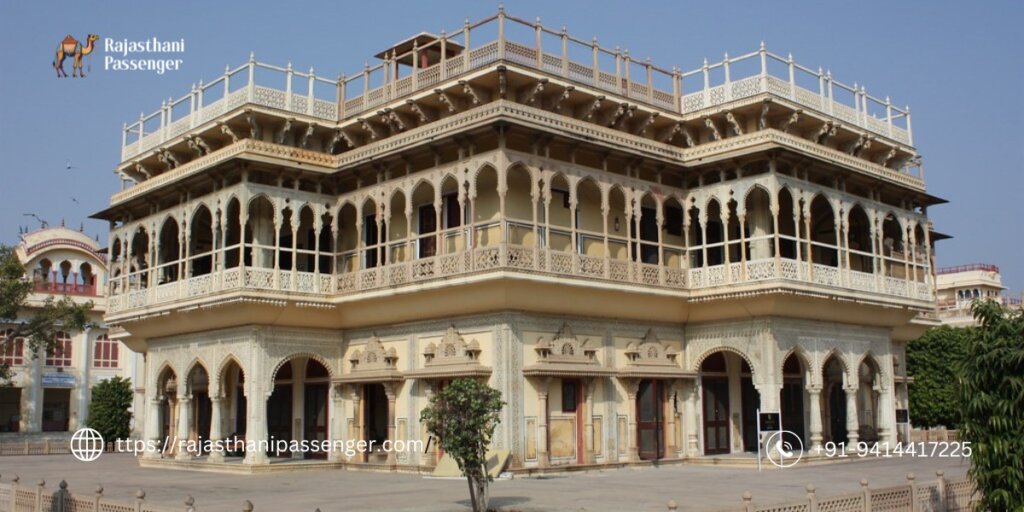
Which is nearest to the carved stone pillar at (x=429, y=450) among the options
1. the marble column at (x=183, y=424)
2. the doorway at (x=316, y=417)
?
the doorway at (x=316, y=417)

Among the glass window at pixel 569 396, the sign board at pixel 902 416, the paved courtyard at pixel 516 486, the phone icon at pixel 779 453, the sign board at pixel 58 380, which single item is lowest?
the paved courtyard at pixel 516 486

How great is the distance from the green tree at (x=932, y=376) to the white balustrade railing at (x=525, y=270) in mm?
12894

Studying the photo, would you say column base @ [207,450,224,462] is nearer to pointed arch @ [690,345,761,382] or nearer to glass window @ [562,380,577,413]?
glass window @ [562,380,577,413]

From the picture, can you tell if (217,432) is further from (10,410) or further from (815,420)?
(10,410)

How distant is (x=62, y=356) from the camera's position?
183ft

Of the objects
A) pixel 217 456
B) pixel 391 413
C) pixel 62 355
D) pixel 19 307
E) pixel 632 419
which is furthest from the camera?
pixel 62 355

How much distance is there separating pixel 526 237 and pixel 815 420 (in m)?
8.95

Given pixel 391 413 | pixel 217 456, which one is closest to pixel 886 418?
pixel 391 413

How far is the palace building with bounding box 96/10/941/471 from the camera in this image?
23719mm

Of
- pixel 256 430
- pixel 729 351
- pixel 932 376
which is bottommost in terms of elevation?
pixel 256 430

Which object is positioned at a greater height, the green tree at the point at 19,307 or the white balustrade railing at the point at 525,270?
the green tree at the point at 19,307

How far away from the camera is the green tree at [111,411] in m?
43.3

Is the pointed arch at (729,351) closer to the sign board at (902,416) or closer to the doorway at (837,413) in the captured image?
the doorway at (837,413)

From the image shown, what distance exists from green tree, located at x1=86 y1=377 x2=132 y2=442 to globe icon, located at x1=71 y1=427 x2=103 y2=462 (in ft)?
1.66
